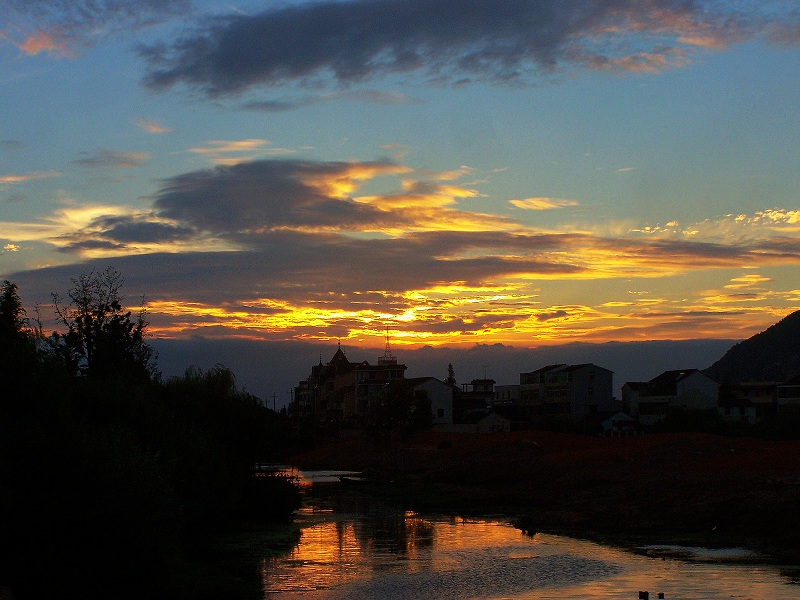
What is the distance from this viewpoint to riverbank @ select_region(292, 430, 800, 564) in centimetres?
4319

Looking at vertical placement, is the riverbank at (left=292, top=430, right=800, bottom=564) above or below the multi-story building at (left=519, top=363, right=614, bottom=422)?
below

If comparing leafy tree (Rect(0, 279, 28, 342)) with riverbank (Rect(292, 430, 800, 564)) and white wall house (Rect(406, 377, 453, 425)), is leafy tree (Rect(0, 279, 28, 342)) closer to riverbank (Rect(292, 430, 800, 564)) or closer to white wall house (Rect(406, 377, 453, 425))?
riverbank (Rect(292, 430, 800, 564))

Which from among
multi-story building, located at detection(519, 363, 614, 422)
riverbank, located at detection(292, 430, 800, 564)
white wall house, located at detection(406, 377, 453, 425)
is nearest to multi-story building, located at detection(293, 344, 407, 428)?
white wall house, located at detection(406, 377, 453, 425)

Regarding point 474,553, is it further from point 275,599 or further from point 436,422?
point 436,422

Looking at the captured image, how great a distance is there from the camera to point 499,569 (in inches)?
1395

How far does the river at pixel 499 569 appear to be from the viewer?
3047 centimetres

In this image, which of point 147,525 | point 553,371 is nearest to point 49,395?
point 147,525

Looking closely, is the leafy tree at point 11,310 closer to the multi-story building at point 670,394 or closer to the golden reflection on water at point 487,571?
the golden reflection on water at point 487,571

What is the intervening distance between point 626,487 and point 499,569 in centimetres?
2450

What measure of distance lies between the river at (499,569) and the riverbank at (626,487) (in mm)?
3673

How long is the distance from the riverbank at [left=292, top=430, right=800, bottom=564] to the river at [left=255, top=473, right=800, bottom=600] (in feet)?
12.1

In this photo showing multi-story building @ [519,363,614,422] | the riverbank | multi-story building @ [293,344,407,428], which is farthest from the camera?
multi-story building @ [293,344,407,428]

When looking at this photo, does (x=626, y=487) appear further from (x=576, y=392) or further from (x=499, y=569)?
(x=576, y=392)

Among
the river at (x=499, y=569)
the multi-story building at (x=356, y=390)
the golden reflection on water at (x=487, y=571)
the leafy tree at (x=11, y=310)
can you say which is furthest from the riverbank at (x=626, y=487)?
the multi-story building at (x=356, y=390)
